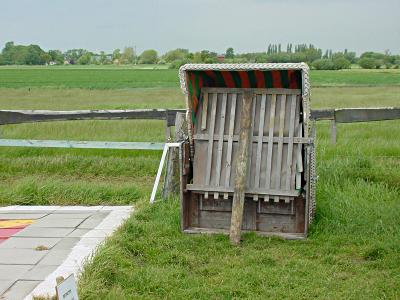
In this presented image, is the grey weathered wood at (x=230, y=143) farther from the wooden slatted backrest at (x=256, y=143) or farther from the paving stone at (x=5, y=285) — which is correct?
the paving stone at (x=5, y=285)

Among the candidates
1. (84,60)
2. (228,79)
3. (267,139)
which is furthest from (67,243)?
(84,60)

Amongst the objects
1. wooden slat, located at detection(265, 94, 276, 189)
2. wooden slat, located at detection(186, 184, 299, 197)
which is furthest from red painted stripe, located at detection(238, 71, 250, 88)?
wooden slat, located at detection(186, 184, 299, 197)

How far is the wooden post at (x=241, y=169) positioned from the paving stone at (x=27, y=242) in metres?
1.87

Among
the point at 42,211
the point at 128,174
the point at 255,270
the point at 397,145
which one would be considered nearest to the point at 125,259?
the point at 255,270

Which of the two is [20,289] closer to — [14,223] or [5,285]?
[5,285]

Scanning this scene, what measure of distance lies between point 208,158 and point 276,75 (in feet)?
3.95

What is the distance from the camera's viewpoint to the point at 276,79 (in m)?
7.10

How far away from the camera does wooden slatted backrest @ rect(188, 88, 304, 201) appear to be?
683 centimetres

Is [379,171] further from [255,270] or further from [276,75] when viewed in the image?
[255,270]

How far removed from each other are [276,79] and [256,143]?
774 millimetres

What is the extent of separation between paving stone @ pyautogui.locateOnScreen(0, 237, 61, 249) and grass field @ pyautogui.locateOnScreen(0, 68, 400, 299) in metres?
0.72

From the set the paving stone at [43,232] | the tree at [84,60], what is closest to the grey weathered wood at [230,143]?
the paving stone at [43,232]

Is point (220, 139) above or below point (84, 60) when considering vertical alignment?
below

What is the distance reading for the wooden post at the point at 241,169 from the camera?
6546mm
